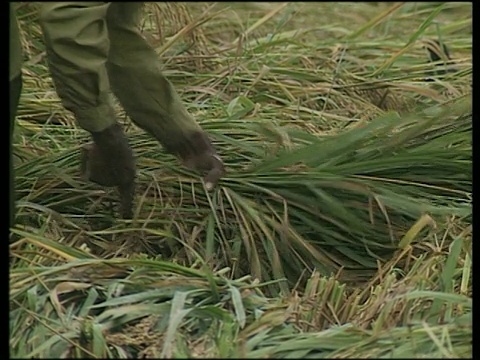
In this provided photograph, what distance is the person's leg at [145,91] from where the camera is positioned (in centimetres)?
194

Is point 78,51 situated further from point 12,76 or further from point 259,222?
point 259,222

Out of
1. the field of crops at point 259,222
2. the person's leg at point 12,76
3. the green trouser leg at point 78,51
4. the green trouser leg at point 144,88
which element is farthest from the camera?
the green trouser leg at point 144,88

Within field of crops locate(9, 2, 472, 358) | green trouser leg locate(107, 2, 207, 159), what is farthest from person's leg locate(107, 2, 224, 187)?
field of crops locate(9, 2, 472, 358)

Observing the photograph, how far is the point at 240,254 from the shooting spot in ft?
6.67

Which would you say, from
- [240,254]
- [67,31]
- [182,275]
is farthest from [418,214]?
[67,31]

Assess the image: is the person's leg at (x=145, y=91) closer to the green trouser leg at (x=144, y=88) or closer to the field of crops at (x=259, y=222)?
the green trouser leg at (x=144, y=88)

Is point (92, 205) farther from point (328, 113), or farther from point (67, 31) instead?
point (328, 113)

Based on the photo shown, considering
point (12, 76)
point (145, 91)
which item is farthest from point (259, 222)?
point (12, 76)

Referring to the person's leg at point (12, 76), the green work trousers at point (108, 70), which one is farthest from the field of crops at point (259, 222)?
the green work trousers at point (108, 70)

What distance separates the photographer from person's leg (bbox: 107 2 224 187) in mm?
1938

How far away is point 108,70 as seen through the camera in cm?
197

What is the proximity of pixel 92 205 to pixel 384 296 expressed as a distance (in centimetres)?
64

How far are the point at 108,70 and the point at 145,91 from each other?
7 centimetres

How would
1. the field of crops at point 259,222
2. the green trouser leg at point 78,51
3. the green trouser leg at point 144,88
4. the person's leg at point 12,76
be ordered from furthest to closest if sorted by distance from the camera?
the green trouser leg at point 144,88
the person's leg at point 12,76
the green trouser leg at point 78,51
the field of crops at point 259,222
